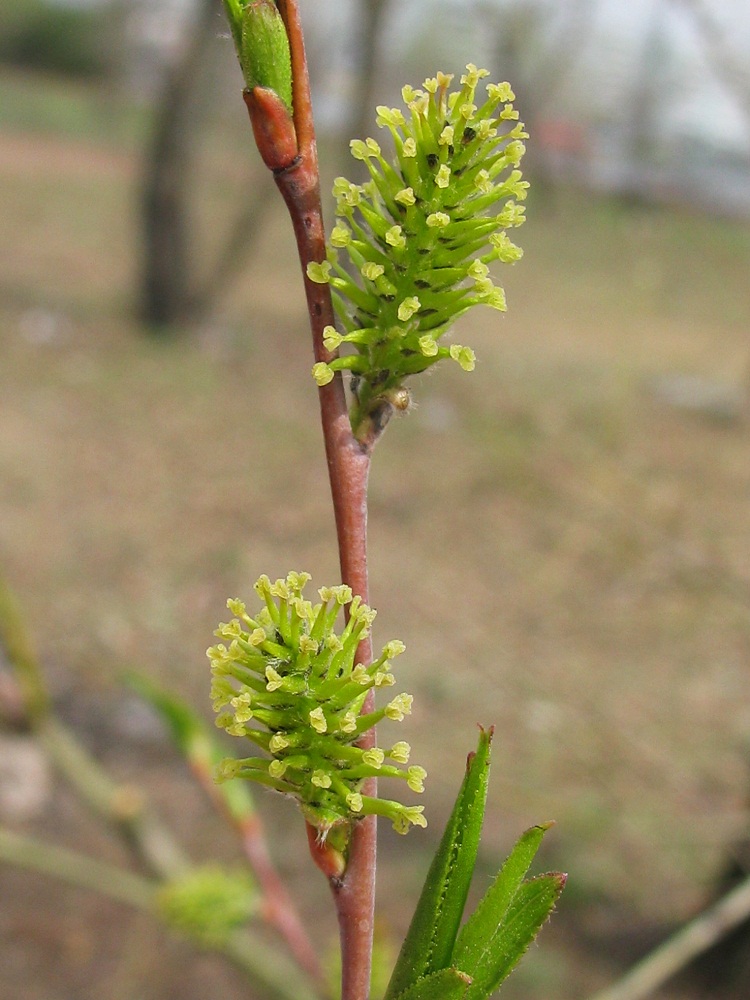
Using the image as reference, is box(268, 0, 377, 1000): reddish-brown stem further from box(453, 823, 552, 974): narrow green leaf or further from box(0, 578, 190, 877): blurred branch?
box(0, 578, 190, 877): blurred branch

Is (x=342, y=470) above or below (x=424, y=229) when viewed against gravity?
below

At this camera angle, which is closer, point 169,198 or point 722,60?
point 722,60

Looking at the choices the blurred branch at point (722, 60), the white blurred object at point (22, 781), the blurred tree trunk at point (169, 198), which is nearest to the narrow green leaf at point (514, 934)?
the white blurred object at point (22, 781)

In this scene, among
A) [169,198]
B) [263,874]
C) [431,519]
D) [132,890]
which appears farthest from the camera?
[169,198]

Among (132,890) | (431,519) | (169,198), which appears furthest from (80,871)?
(169,198)

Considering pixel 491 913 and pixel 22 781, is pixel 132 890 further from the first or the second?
pixel 22 781

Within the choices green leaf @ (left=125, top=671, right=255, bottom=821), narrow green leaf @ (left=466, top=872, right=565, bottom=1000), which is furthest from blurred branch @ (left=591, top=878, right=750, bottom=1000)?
narrow green leaf @ (left=466, top=872, right=565, bottom=1000)

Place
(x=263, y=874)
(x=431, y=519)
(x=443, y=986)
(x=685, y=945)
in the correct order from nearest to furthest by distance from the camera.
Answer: (x=443, y=986) → (x=263, y=874) → (x=685, y=945) → (x=431, y=519)

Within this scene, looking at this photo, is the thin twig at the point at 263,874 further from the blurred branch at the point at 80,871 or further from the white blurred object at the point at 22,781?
the white blurred object at the point at 22,781
